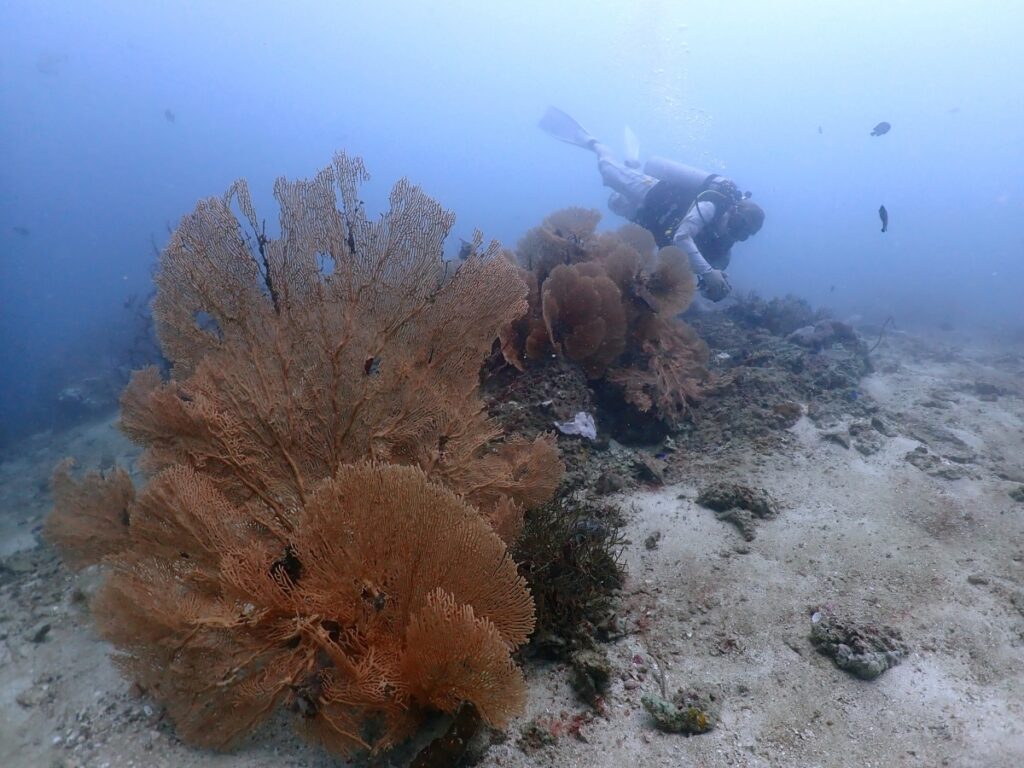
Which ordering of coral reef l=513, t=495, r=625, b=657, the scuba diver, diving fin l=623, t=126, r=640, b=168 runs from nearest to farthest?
1. coral reef l=513, t=495, r=625, b=657
2. the scuba diver
3. diving fin l=623, t=126, r=640, b=168

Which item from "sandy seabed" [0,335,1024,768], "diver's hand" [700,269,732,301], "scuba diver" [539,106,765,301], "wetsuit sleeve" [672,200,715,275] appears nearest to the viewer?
"sandy seabed" [0,335,1024,768]

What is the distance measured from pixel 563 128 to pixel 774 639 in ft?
70.9

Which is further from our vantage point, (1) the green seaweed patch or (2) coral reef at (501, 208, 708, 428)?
(2) coral reef at (501, 208, 708, 428)

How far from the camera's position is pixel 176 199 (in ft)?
341

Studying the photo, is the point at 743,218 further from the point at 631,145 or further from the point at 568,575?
the point at 568,575

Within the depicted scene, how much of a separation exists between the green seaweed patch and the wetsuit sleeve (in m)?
8.28

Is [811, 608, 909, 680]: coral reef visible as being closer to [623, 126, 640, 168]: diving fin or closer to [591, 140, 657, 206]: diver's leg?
[591, 140, 657, 206]: diver's leg

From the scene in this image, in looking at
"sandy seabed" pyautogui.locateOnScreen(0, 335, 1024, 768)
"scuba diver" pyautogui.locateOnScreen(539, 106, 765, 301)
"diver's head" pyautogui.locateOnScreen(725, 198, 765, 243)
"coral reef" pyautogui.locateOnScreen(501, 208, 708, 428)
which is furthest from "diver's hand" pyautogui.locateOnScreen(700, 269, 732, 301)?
"sandy seabed" pyautogui.locateOnScreen(0, 335, 1024, 768)

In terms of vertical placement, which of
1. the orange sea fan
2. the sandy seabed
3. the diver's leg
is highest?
the diver's leg

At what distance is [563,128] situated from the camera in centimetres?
2097

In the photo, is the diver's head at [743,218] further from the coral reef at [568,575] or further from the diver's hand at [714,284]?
the coral reef at [568,575]

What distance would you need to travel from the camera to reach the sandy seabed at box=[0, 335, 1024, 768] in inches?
105

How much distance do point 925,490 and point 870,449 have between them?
0.98 metres

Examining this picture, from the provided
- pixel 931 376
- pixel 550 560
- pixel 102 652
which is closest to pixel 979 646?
pixel 550 560
